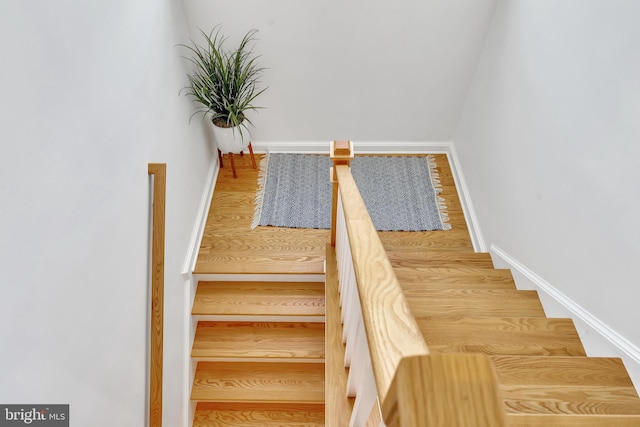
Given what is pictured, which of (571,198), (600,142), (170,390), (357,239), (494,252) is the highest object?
(600,142)

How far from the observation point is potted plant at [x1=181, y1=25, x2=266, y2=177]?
2.81m

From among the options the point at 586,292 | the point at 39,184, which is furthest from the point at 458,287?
the point at 39,184

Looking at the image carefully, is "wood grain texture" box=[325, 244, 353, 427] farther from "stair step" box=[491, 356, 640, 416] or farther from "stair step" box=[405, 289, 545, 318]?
"stair step" box=[491, 356, 640, 416]

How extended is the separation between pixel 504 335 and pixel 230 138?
223 cm

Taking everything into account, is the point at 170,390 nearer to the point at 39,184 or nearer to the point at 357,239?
the point at 39,184

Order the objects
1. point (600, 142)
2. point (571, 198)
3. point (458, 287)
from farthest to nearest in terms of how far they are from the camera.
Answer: point (458, 287) < point (571, 198) < point (600, 142)

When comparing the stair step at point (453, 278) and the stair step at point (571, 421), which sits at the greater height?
the stair step at point (453, 278)

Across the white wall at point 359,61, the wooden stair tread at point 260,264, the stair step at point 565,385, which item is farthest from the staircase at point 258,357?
the white wall at point 359,61

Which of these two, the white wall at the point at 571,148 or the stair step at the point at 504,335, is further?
the stair step at the point at 504,335

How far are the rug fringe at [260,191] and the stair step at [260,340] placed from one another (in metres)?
0.76

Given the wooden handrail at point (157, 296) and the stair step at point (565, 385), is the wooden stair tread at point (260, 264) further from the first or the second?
the stair step at point (565, 385)

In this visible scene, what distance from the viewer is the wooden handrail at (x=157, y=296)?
1.99 meters

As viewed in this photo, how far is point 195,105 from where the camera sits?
2891 millimetres

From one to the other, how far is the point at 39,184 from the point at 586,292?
216 centimetres
